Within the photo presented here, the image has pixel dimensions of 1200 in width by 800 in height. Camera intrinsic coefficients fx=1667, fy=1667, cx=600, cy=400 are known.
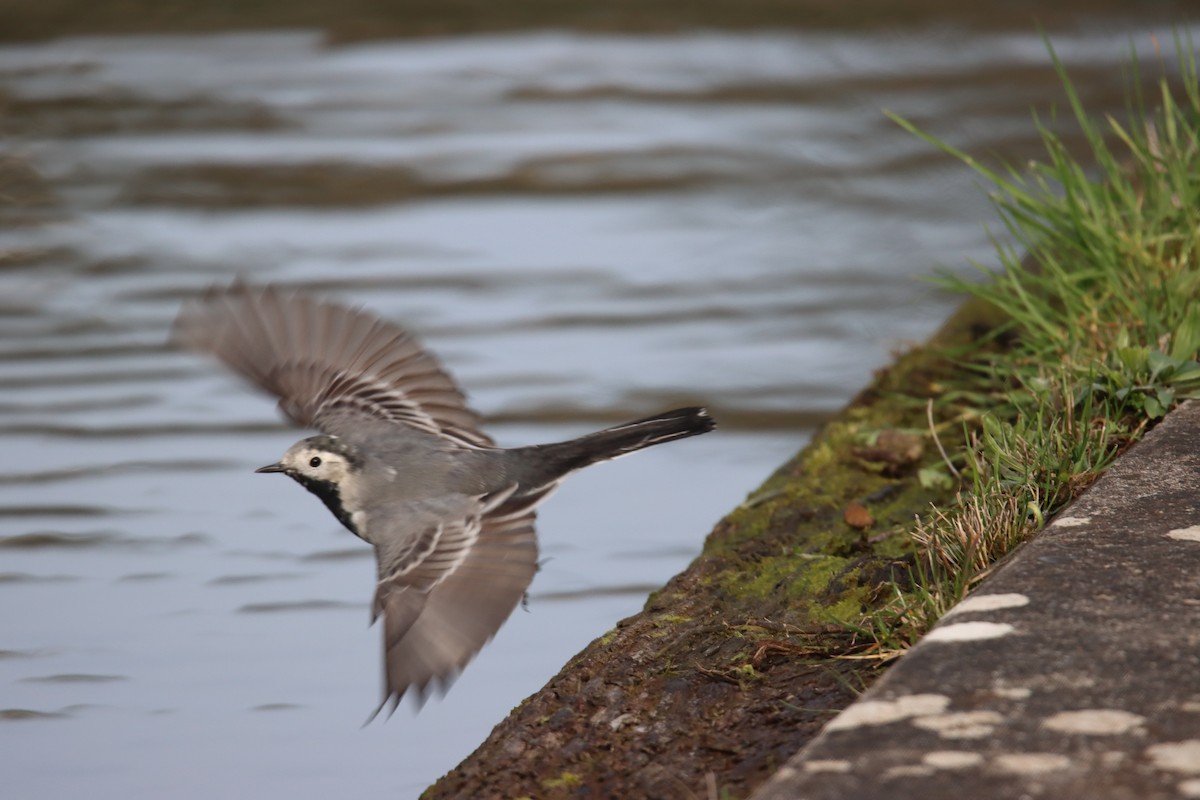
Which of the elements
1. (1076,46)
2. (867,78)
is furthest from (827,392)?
(1076,46)

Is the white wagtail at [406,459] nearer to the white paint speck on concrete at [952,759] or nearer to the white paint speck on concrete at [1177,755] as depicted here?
the white paint speck on concrete at [952,759]

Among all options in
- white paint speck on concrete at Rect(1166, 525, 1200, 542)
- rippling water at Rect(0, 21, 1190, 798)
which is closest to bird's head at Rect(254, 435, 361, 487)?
rippling water at Rect(0, 21, 1190, 798)

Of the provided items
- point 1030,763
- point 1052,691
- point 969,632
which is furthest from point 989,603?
point 1030,763

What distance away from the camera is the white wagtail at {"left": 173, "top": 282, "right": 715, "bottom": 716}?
3.56 metres

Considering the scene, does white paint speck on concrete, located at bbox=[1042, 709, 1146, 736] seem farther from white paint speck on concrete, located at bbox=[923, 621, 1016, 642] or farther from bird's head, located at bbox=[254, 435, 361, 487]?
bird's head, located at bbox=[254, 435, 361, 487]

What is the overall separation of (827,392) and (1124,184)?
5.79ft

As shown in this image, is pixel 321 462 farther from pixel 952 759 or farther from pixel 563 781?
pixel 952 759

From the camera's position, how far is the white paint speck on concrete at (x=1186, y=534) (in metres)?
3.15

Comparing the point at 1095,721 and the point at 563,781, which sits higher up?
the point at 1095,721

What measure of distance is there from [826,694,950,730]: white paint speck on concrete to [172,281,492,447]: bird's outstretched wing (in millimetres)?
2016

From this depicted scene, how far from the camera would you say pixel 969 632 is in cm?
284

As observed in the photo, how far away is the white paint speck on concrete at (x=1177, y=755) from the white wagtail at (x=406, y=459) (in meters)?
1.46

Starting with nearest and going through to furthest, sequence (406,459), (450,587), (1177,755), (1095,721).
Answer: (1177,755) → (1095,721) → (450,587) → (406,459)

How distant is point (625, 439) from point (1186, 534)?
1.44 metres
